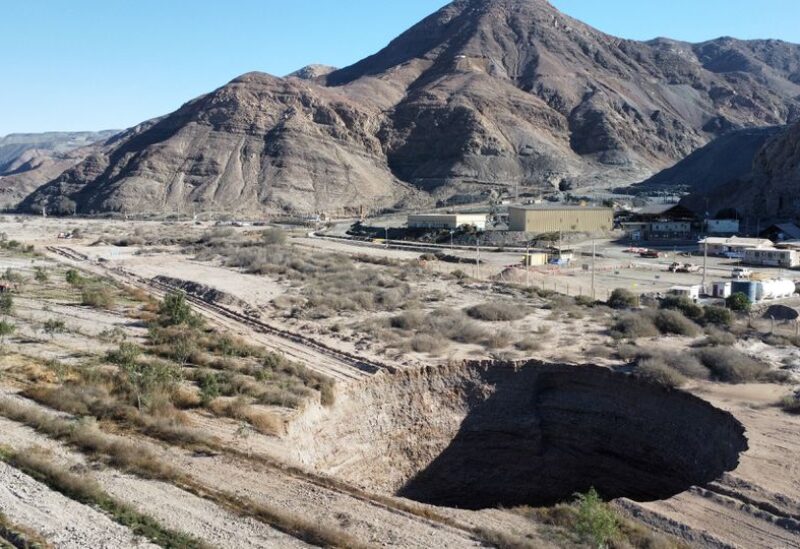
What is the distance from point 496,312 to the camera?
2917 cm

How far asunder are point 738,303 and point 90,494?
90.3ft

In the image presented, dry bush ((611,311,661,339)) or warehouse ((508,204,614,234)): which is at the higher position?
warehouse ((508,204,614,234))

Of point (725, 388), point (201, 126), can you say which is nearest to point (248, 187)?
point (201, 126)

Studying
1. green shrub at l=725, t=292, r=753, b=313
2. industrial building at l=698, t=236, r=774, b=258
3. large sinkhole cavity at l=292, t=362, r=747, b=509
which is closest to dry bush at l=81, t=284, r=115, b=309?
large sinkhole cavity at l=292, t=362, r=747, b=509

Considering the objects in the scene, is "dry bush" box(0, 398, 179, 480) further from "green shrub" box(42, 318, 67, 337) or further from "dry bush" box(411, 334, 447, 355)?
"dry bush" box(411, 334, 447, 355)

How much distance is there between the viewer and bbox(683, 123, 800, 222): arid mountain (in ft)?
215

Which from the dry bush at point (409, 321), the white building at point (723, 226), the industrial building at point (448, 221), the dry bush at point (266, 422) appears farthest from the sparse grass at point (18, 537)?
the white building at point (723, 226)

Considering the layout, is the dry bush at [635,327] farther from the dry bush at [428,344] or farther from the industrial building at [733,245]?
the industrial building at [733,245]

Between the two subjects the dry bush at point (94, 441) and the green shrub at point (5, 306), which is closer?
the dry bush at point (94, 441)

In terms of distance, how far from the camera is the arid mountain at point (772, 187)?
65.4m

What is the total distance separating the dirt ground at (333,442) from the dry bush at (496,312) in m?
0.61

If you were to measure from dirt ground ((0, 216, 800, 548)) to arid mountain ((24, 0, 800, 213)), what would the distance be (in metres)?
74.9

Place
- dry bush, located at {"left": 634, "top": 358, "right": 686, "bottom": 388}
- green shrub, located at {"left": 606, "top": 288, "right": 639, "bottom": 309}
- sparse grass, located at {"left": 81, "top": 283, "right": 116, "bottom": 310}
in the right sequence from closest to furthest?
1. dry bush, located at {"left": 634, "top": 358, "right": 686, "bottom": 388}
2. sparse grass, located at {"left": 81, "top": 283, "right": 116, "bottom": 310}
3. green shrub, located at {"left": 606, "top": 288, "right": 639, "bottom": 309}

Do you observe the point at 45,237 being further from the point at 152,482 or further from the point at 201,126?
the point at 152,482
